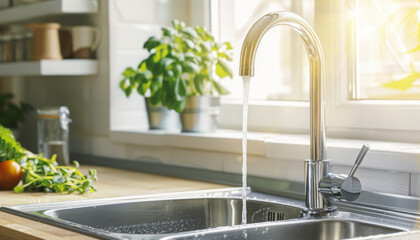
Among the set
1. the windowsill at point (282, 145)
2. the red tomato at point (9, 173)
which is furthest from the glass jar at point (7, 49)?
the red tomato at point (9, 173)

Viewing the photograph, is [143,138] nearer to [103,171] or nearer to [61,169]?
[103,171]

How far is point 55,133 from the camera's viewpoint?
2283 millimetres

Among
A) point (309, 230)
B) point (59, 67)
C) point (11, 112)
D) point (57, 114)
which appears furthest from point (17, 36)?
point (309, 230)

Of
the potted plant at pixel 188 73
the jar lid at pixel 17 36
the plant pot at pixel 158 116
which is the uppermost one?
the jar lid at pixel 17 36

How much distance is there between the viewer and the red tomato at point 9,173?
1820 mm

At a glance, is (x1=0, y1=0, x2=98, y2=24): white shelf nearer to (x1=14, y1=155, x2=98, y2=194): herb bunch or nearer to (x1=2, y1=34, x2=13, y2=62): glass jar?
(x1=2, y1=34, x2=13, y2=62): glass jar

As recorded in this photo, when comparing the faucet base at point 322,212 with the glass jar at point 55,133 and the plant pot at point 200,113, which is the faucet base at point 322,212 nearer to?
the plant pot at point 200,113

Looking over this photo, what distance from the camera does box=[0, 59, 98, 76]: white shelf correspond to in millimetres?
2316

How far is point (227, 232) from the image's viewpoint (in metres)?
1.29

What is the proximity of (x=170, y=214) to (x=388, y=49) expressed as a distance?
2.16 ft

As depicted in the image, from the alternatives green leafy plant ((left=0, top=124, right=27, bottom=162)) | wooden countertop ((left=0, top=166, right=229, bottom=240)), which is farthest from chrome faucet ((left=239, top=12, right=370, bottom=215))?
green leafy plant ((left=0, top=124, right=27, bottom=162))

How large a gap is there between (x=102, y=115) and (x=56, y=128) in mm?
182

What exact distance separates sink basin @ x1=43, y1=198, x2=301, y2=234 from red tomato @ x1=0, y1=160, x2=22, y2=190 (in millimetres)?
318

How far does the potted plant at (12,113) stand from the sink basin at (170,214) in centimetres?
116
